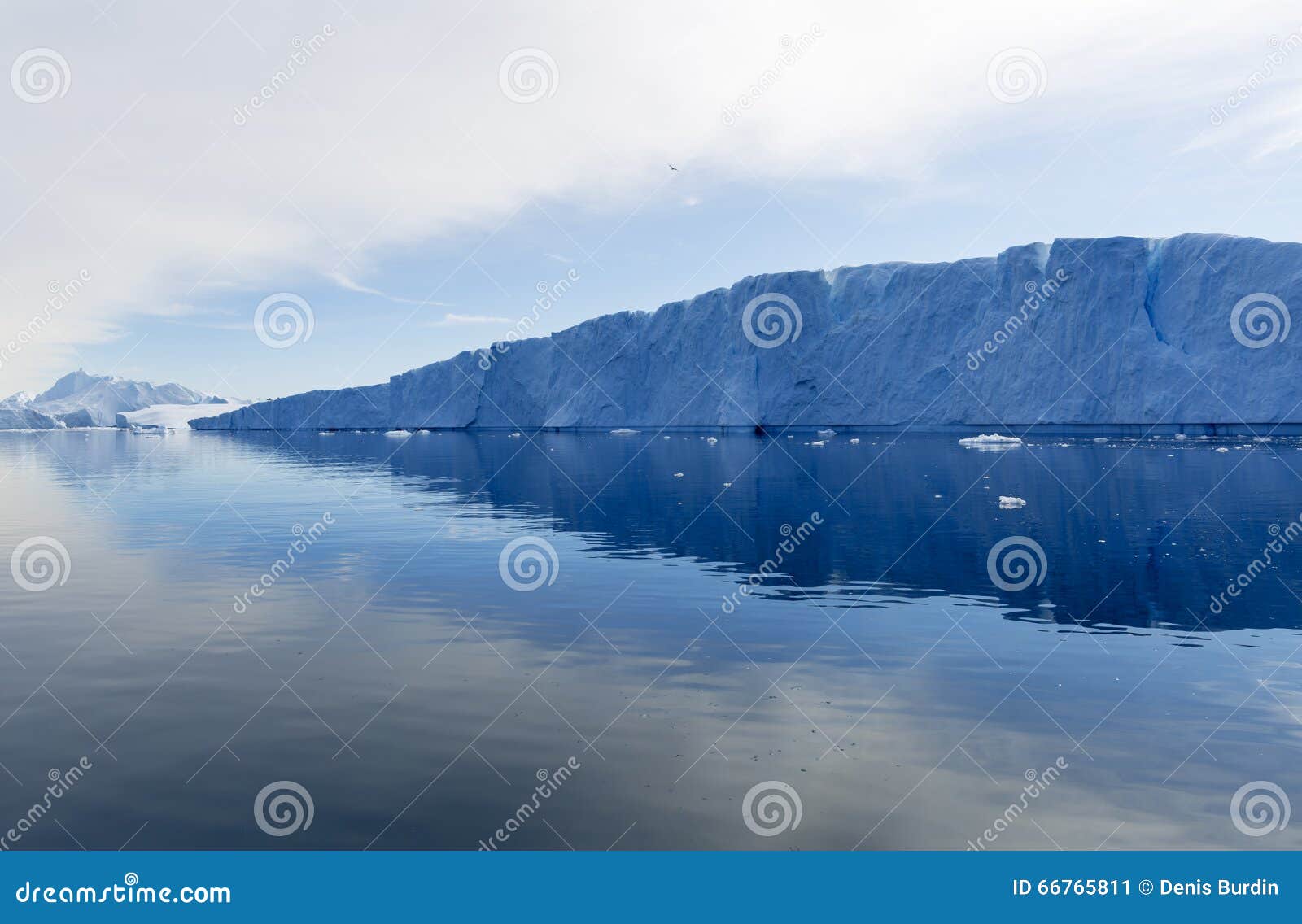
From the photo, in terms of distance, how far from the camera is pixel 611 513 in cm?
2198

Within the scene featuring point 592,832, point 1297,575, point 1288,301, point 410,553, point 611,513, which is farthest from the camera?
point 1288,301

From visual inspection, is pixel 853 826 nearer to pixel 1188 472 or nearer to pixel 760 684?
pixel 760 684

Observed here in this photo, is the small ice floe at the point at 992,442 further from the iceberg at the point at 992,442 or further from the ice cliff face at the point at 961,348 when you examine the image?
the ice cliff face at the point at 961,348

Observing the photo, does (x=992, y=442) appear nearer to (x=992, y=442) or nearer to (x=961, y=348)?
(x=992, y=442)

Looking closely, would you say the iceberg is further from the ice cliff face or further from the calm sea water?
the calm sea water

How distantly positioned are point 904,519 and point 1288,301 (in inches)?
2248

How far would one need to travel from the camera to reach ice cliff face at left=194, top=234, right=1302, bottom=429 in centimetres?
6144

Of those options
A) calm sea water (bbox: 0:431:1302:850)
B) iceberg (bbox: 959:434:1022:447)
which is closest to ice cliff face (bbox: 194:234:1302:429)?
iceberg (bbox: 959:434:1022:447)

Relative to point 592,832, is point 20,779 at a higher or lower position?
A: lower

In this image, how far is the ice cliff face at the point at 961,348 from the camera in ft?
202

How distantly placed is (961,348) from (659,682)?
232 feet

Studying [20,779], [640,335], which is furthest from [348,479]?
[640,335]

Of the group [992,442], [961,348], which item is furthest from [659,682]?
[961,348]

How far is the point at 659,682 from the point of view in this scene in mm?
8273
